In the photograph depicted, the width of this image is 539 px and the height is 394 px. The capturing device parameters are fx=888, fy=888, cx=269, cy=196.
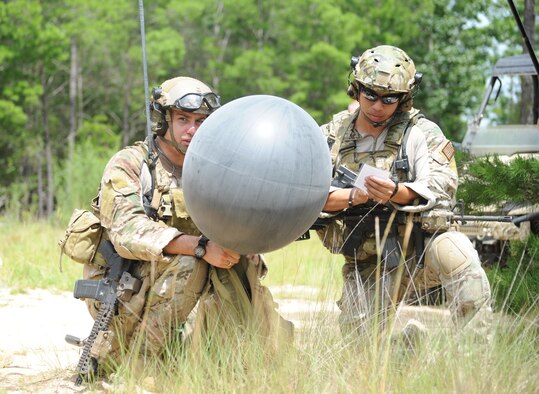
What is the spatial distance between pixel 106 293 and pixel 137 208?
54 cm

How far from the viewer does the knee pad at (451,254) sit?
5.21m

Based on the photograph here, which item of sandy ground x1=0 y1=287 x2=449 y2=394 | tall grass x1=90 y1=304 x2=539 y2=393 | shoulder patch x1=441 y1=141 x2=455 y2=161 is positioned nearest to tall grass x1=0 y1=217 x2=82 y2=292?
sandy ground x1=0 y1=287 x2=449 y2=394

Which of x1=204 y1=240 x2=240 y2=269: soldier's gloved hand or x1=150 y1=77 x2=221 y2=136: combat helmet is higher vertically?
x1=150 y1=77 x2=221 y2=136: combat helmet

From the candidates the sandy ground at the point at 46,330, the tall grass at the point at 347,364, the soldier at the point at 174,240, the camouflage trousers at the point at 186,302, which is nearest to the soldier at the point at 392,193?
the sandy ground at the point at 46,330

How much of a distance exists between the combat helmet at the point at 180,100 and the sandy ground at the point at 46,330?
130cm

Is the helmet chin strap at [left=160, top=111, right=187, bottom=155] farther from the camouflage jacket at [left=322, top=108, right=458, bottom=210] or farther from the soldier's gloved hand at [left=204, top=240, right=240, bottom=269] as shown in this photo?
the camouflage jacket at [left=322, top=108, right=458, bottom=210]

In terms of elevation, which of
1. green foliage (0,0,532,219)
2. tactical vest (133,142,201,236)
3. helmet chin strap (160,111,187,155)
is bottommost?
green foliage (0,0,532,219)

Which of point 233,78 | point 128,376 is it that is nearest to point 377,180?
point 128,376

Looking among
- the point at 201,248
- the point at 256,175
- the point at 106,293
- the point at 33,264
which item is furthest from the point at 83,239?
the point at 33,264

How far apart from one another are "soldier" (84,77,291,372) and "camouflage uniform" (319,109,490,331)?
0.57 metres

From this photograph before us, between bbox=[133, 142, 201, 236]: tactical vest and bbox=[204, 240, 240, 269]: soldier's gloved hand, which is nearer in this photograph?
bbox=[204, 240, 240, 269]: soldier's gloved hand

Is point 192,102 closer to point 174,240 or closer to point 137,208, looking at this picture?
point 137,208

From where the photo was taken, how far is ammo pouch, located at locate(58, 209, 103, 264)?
522cm

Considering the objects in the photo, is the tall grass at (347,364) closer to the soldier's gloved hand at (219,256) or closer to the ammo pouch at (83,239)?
the soldier's gloved hand at (219,256)
